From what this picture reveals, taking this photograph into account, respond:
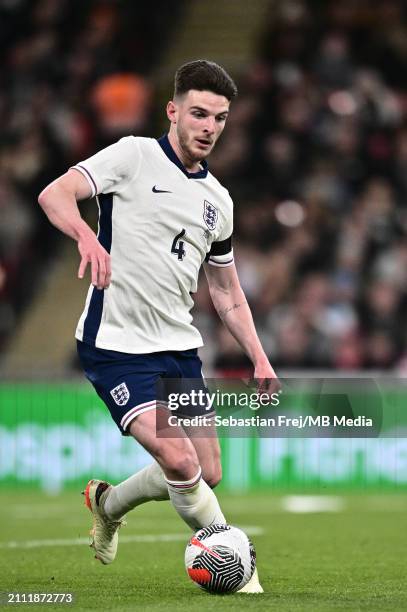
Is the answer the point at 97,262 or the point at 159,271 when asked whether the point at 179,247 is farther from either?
the point at 97,262

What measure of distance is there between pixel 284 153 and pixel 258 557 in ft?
28.2

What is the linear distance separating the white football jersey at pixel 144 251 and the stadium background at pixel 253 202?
217 inches

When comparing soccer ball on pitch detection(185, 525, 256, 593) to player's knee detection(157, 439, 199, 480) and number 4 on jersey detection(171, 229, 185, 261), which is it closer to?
player's knee detection(157, 439, 199, 480)

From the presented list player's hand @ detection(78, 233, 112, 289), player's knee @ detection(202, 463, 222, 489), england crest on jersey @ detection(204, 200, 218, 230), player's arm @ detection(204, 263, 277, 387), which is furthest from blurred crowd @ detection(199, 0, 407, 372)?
player's hand @ detection(78, 233, 112, 289)

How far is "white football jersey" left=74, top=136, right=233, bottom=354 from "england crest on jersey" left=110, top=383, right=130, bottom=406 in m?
0.18

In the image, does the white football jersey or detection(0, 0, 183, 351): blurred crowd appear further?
detection(0, 0, 183, 351): blurred crowd

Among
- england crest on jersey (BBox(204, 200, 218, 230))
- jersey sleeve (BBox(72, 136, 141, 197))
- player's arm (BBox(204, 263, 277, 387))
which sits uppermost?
jersey sleeve (BBox(72, 136, 141, 197))

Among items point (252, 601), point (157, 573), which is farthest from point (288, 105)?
point (252, 601)

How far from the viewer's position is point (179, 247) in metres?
6.79

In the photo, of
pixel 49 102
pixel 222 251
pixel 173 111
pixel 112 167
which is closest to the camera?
pixel 112 167

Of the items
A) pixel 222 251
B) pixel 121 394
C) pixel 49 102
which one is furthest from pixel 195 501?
pixel 49 102

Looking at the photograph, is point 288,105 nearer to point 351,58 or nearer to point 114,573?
point 351,58

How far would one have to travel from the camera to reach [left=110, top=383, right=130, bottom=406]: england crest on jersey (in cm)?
658
